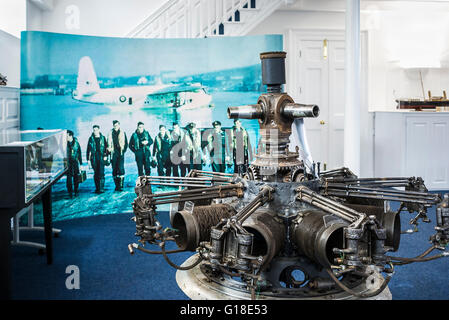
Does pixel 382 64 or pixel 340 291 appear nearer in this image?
pixel 340 291

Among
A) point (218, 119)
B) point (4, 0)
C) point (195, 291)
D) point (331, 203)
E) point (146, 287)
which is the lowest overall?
point (146, 287)

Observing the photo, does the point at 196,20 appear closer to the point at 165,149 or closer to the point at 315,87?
the point at 165,149

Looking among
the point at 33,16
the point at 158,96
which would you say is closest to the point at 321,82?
the point at 158,96

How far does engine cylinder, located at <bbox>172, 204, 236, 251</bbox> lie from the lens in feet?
6.13

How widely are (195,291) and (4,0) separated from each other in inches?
303

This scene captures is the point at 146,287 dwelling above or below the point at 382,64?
below

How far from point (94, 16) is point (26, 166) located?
6263mm

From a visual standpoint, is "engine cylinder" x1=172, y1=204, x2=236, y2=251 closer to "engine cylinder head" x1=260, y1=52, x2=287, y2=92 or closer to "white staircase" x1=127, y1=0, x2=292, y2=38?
"engine cylinder head" x1=260, y1=52, x2=287, y2=92

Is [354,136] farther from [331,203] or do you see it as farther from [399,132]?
[331,203]

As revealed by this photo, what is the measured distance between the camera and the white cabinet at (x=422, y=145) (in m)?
9.41

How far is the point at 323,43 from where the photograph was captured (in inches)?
400

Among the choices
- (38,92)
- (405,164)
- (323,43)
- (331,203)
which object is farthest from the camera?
(323,43)

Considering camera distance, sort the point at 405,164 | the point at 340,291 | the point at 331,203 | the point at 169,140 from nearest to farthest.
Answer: the point at 331,203 → the point at 340,291 → the point at 169,140 → the point at 405,164

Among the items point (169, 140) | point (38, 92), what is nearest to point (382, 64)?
point (169, 140)
